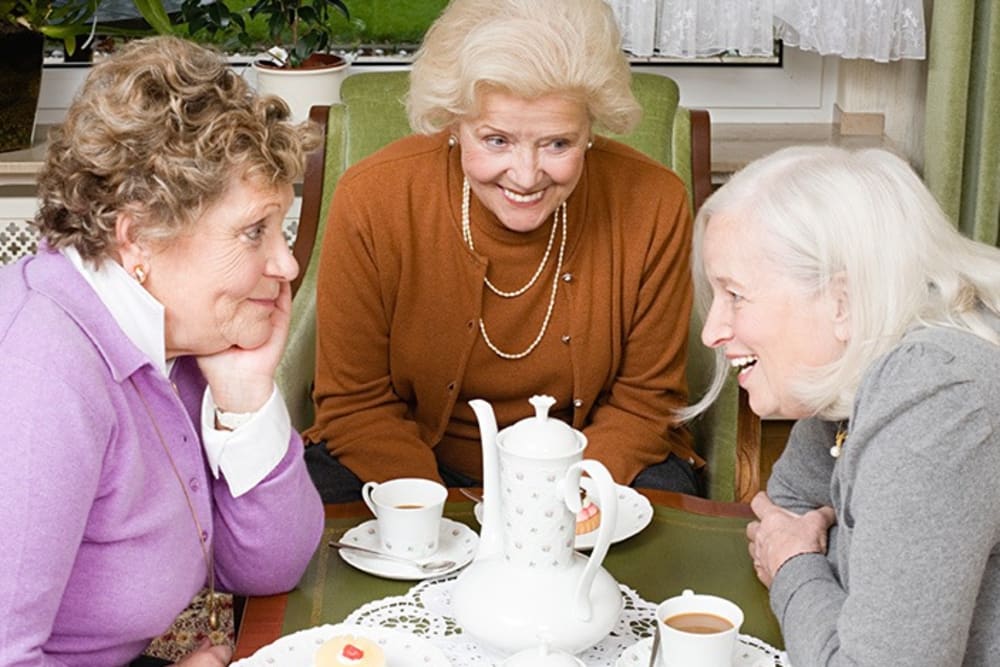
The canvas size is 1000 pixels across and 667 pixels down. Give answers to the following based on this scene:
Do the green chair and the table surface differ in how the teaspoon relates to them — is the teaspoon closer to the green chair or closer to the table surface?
the table surface

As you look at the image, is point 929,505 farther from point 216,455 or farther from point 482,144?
point 482,144

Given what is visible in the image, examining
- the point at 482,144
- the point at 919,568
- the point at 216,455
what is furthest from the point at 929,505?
the point at 482,144

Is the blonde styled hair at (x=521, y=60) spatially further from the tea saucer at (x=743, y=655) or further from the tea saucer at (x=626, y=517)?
the tea saucer at (x=743, y=655)

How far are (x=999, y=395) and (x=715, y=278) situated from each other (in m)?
0.33

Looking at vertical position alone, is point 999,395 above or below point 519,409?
above

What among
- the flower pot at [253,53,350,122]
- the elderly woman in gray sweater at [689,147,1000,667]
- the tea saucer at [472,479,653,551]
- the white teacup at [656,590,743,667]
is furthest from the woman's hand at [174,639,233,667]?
the flower pot at [253,53,350,122]

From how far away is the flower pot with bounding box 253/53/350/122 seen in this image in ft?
11.1

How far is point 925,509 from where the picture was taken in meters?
1.29

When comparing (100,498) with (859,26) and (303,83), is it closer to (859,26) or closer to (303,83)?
(303,83)

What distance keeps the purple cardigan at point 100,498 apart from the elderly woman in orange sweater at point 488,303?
49 centimetres

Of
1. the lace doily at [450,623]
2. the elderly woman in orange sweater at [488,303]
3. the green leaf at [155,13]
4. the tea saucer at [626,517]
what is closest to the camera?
the lace doily at [450,623]

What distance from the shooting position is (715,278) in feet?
5.02

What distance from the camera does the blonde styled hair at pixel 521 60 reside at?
6.74 feet

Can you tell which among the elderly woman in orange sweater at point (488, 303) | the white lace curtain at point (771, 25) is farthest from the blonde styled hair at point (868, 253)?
the white lace curtain at point (771, 25)
